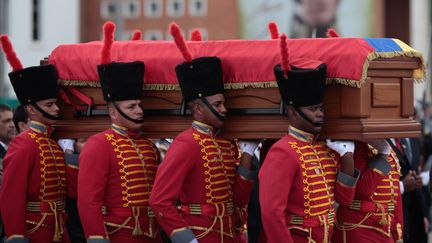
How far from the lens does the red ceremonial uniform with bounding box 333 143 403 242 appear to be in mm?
8766

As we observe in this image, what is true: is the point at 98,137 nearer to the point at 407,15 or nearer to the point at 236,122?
the point at 236,122

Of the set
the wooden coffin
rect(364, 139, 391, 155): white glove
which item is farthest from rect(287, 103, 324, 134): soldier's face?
rect(364, 139, 391, 155): white glove

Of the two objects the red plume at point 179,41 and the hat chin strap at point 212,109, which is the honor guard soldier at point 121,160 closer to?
the red plume at point 179,41

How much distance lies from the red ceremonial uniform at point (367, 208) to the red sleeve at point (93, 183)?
1791mm

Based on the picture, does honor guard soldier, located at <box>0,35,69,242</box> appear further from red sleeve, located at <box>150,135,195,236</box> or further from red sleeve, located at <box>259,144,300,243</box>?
red sleeve, located at <box>259,144,300,243</box>

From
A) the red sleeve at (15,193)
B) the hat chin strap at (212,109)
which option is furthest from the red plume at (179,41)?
the red sleeve at (15,193)

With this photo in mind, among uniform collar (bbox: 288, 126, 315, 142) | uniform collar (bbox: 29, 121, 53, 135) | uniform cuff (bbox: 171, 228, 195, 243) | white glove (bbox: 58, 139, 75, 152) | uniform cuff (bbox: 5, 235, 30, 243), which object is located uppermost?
uniform collar (bbox: 288, 126, 315, 142)

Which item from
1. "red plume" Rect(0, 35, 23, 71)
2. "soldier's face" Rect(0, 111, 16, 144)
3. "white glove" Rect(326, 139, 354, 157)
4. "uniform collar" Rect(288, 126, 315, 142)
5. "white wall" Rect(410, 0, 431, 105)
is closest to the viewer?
"uniform collar" Rect(288, 126, 315, 142)

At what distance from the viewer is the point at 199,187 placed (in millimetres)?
8367

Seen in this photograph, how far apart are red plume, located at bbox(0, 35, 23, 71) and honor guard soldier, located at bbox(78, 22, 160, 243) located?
28.5 inches

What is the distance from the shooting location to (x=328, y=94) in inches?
323

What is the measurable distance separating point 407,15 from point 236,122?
5932 cm

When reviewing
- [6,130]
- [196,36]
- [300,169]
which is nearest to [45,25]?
[6,130]

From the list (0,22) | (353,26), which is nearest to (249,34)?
(353,26)
